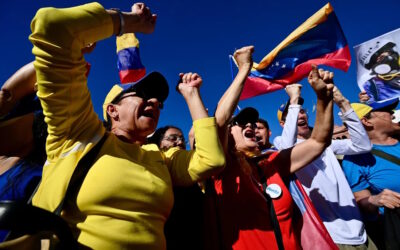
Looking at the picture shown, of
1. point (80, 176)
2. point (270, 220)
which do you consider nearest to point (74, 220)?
point (80, 176)

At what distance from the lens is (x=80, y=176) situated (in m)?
1.27

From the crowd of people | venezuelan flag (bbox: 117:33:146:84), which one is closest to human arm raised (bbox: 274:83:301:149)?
the crowd of people

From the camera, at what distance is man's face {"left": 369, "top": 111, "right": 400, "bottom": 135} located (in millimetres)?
3625

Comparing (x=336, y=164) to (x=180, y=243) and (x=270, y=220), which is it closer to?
(x=270, y=220)

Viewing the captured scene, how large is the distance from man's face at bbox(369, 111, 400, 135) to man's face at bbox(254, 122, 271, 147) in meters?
1.60

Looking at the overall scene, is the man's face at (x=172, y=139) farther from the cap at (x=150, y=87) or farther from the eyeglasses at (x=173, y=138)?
the cap at (x=150, y=87)

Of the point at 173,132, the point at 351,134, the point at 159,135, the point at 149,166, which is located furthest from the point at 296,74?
the point at 149,166

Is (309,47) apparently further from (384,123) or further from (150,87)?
(150,87)

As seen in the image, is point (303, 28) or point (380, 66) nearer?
point (303, 28)

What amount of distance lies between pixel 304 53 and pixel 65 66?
3.73 m

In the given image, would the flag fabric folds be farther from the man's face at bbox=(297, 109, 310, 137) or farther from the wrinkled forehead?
the man's face at bbox=(297, 109, 310, 137)

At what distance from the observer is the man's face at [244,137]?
2.53 m

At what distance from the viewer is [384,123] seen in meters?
3.65

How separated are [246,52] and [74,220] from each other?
Answer: 1.75 metres
